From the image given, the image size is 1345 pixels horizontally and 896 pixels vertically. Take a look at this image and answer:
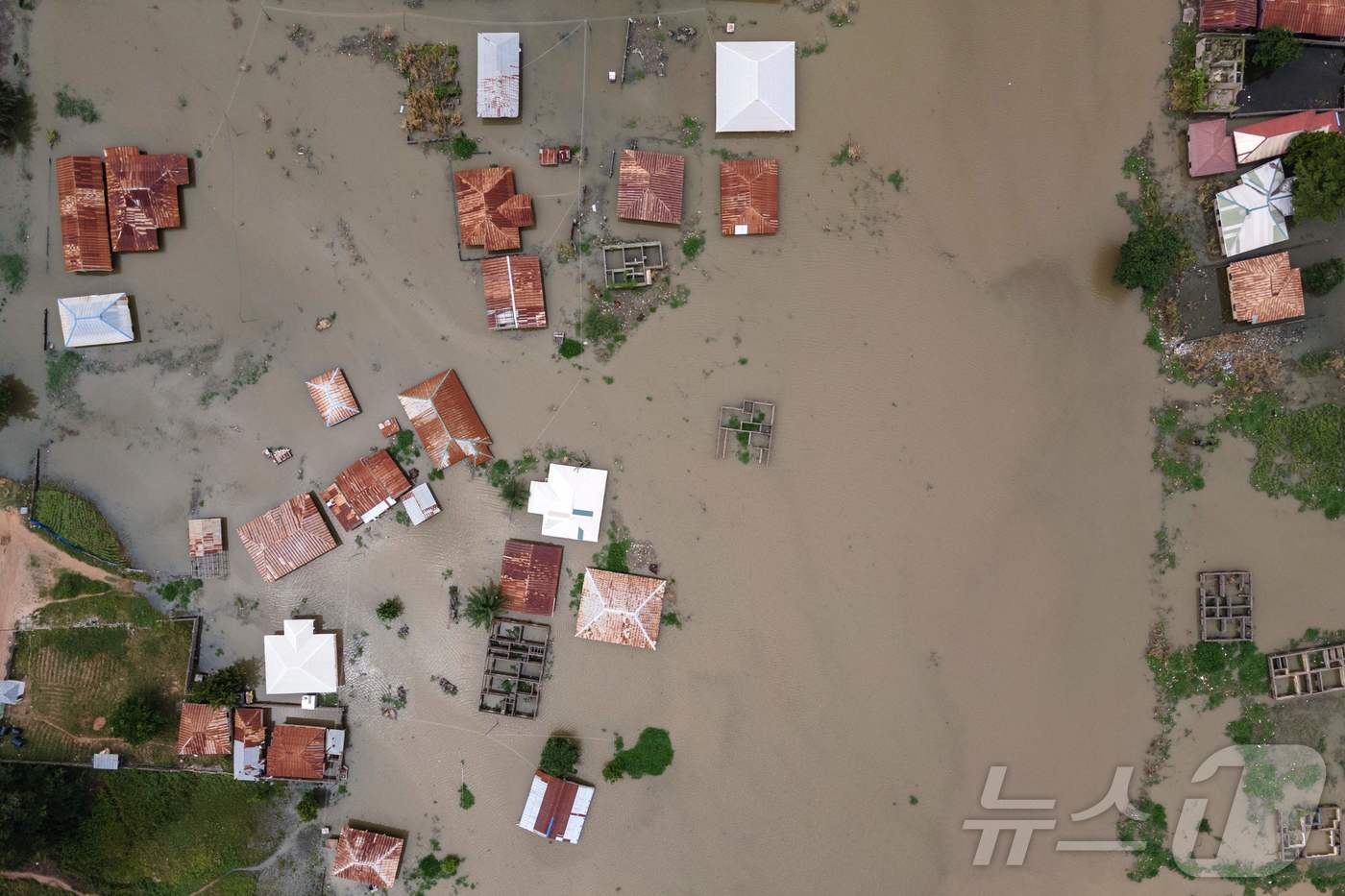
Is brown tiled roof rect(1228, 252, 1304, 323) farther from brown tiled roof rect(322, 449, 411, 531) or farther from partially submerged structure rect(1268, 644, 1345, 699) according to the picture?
brown tiled roof rect(322, 449, 411, 531)

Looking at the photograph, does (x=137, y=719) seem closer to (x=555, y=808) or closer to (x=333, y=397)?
(x=333, y=397)

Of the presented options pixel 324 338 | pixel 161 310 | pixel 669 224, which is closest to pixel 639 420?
pixel 669 224

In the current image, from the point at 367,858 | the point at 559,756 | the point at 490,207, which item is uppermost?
the point at 490,207

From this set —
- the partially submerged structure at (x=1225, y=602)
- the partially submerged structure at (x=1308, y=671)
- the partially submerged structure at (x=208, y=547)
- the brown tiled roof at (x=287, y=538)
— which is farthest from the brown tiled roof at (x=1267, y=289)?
the partially submerged structure at (x=208, y=547)

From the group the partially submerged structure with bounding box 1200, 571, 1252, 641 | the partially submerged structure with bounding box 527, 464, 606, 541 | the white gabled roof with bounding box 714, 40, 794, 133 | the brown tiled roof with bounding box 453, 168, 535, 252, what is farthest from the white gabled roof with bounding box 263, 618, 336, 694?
the partially submerged structure with bounding box 1200, 571, 1252, 641

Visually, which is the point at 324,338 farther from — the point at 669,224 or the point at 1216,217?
the point at 1216,217

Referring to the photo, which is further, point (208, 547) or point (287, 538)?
point (208, 547)

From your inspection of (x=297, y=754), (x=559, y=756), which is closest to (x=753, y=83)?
(x=559, y=756)
